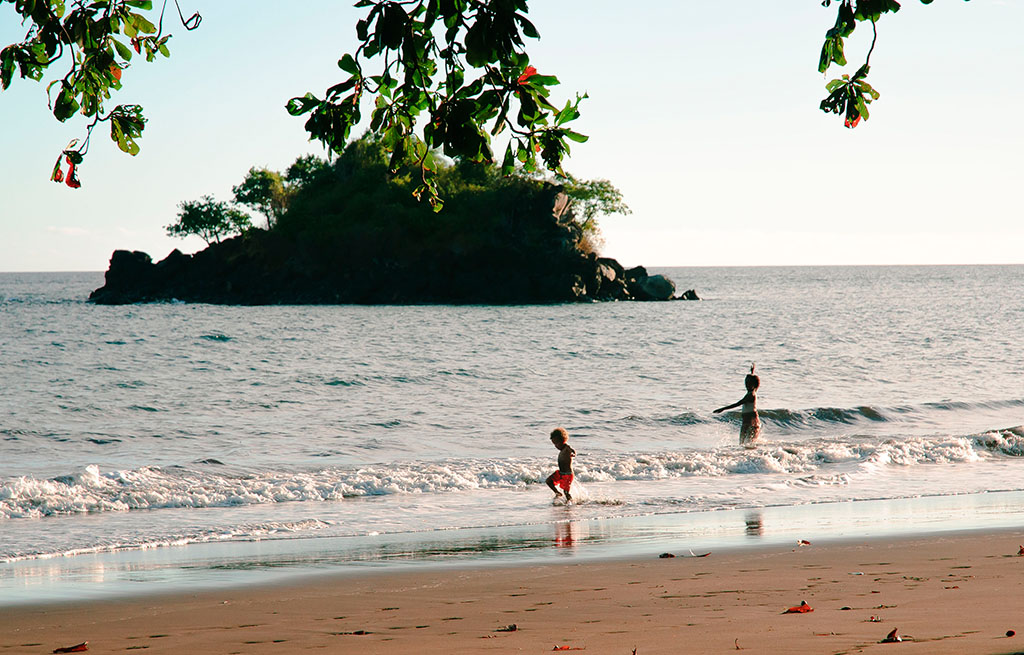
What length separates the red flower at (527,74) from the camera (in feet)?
11.4

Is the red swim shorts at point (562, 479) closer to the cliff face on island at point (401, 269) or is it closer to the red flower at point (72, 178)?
the red flower at point (72, 178)

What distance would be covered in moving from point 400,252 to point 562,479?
236 feet

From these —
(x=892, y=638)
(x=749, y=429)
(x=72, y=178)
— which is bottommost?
(x=749, y=429)

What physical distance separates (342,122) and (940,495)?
12.0 m

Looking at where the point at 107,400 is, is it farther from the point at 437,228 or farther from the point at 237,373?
the point at 437,228

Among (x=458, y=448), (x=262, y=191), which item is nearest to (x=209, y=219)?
(x=262, y=191)

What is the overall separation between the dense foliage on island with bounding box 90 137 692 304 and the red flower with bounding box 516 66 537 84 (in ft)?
229

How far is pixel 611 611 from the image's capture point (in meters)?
6.24

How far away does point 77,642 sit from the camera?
592 centimetres

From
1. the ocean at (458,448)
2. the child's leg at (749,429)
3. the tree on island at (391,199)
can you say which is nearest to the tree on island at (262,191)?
the tree on island at (391,199)

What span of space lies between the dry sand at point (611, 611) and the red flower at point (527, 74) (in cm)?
299

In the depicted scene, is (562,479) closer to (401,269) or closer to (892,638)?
(892,638)

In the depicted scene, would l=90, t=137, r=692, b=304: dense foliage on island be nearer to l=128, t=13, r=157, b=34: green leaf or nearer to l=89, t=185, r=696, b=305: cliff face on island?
l=89, t=185, r=696, b=305: cliff face on island

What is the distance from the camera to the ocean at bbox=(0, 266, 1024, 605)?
10266 mm
